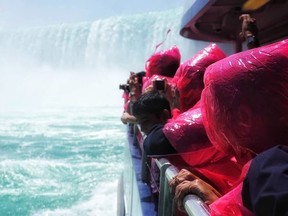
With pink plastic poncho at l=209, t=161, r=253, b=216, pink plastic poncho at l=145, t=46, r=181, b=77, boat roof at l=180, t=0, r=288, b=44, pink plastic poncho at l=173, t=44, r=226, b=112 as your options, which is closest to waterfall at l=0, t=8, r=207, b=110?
boat roof at l=180, t=0, r=288, b=44

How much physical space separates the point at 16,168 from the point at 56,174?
0.94m

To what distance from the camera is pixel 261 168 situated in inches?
35.5

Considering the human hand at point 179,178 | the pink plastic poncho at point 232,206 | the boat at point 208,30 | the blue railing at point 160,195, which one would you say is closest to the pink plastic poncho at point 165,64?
the boat at point 208,30

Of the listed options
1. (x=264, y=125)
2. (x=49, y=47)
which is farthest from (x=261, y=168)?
(x=49, y=47)

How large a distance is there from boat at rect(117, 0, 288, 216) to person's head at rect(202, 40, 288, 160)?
659mm

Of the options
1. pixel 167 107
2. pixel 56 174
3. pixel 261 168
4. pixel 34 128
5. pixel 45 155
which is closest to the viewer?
pixel 261 168

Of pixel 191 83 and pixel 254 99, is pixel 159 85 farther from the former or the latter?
pixel 254 99

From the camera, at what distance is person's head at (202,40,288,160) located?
1112 mm

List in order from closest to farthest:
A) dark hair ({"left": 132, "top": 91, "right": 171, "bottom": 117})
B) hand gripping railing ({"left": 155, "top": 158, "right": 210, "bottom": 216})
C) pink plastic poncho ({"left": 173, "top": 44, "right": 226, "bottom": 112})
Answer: hand gripping railing ({"left": 155, "top": 158, "right": 210, "bottom": 216}), dark hair ({"left": 132, "top": 91, "right": 171, "bottom": 117}), pink plastic poncho ({"left": 173, "top": 44, "right": 226, "bottom": 112})

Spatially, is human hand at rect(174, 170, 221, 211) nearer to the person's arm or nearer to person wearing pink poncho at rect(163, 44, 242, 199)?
the person's arm

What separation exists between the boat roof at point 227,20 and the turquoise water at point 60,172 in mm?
2702

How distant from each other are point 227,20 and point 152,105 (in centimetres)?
276

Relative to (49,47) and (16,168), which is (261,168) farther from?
(49,47)

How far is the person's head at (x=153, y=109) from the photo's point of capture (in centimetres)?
231
